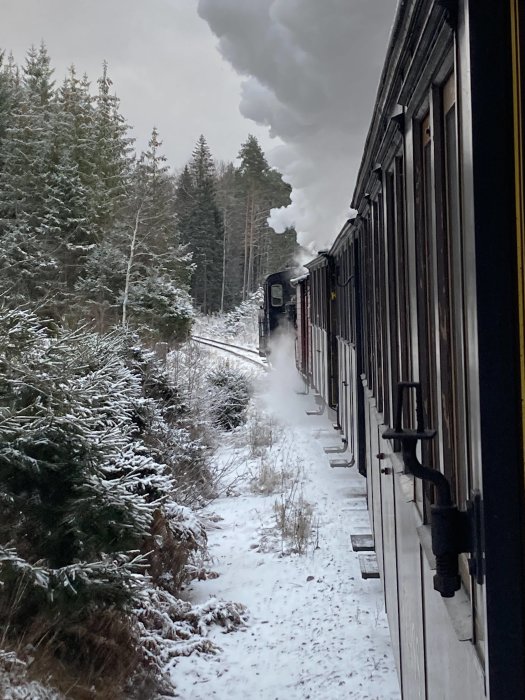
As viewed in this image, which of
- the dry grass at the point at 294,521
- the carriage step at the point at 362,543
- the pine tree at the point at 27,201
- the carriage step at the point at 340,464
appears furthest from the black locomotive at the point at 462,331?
the pine tree at the point at 27,201

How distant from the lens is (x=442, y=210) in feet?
5.56

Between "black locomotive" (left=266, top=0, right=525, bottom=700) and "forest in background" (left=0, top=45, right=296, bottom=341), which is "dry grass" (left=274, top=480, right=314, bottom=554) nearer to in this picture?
"black locomotive" (left=266, top=0, right=525, bottom=700)

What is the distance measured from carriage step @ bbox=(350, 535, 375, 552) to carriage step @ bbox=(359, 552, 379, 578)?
0.07 m

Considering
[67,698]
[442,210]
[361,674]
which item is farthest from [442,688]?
[361,674]

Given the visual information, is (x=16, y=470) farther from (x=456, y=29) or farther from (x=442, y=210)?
(x=456, y=29)

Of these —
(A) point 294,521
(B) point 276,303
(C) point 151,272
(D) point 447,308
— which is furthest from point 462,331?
(C) point 151,272

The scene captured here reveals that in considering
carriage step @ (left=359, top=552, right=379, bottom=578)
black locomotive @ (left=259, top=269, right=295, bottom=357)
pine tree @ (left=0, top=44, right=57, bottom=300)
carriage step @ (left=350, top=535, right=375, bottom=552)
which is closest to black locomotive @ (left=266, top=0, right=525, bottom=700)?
carriage step @ (left=359, top=552, right=379, bottom=578)

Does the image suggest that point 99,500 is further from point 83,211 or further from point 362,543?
point 83,211

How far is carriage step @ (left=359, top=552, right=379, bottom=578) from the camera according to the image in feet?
18.9

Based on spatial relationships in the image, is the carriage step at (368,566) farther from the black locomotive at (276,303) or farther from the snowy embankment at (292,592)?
the black locomotive at (276,303)

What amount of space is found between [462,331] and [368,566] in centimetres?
503

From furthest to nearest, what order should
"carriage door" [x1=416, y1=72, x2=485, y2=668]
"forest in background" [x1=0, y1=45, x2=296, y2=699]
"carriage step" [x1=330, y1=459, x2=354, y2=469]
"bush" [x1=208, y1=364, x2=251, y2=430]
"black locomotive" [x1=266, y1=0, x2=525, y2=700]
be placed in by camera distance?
"bush" [x1=208, y1=364, x2=251, y2=430], "carriage step" [x1=330, y1=459, x2=354, y2=469], "forest in background" [x1=0, y1=45, x2=296, y2=699], "carriage door" [x1=416, y1=72, x2=485, y2=668], "black locomotive" [x1=266, y1=0, x2=525, y2=700]

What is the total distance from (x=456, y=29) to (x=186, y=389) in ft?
31.6

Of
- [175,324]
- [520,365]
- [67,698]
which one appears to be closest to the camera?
[520,365]
